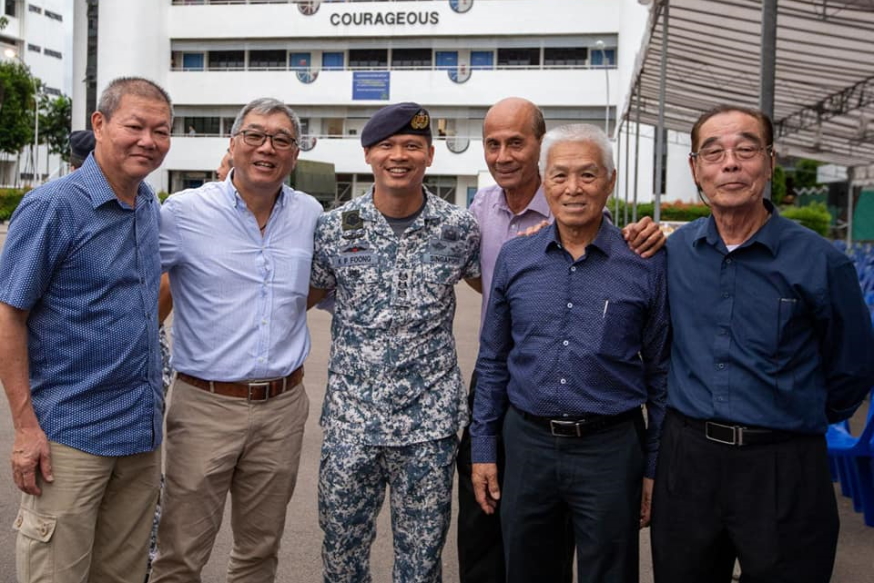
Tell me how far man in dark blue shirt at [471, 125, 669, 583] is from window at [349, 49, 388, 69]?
4413cm

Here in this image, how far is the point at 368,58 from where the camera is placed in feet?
150

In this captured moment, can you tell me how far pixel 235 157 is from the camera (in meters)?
3.43

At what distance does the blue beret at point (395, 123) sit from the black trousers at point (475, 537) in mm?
1024

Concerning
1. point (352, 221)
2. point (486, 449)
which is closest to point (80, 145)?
point (352, 221)

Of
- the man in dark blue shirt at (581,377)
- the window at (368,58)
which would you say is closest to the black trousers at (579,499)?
the man in dark blue shirt at (581,377)

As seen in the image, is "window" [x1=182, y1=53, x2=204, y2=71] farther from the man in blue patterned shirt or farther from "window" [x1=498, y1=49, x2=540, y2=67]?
the man in blue patterned shirt

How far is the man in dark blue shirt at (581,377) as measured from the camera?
2.86 m

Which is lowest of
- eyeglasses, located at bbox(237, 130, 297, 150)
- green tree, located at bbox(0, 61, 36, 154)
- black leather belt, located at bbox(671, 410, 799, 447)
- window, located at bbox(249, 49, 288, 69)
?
black leather belt, located at bbox(671, 410, 799, 447)

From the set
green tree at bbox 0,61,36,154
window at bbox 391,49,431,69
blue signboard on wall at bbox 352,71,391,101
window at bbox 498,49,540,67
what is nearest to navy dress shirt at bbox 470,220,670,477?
window at bbox 498,49,540,67

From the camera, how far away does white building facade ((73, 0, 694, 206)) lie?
42.8 m

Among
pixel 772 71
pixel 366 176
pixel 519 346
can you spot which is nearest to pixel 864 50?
pixel 772 71

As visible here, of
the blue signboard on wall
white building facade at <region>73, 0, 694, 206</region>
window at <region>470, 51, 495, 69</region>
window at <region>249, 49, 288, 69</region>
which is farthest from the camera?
window at <region>249, 49, 288, 69</region>

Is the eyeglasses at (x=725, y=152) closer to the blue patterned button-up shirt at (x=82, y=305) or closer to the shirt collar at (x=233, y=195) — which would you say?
the shirt collar at (x=233, y=195)

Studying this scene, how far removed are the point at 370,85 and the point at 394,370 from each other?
43.0 metres
